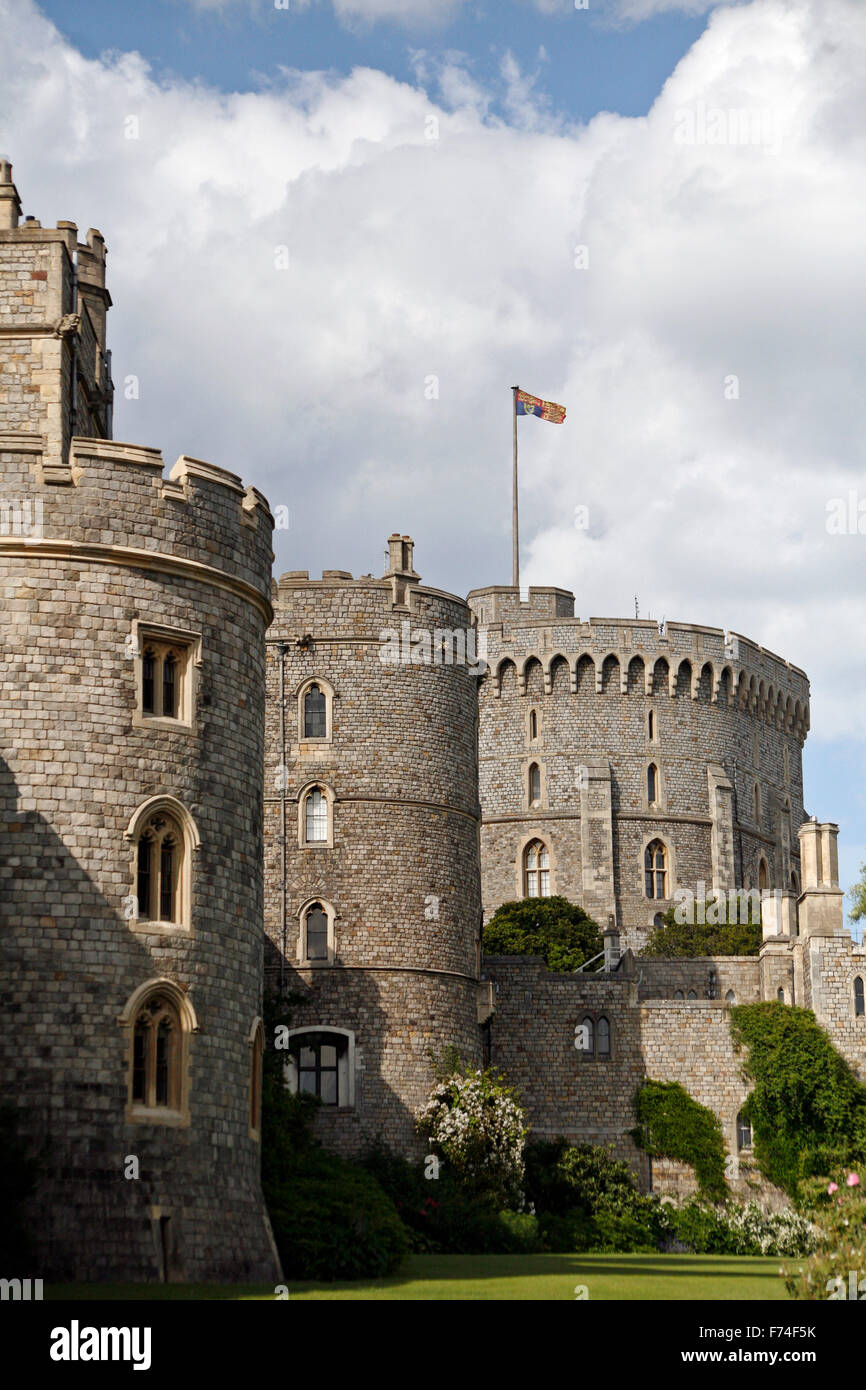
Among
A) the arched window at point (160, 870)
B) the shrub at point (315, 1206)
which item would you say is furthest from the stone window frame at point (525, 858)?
the arched window at point (160, 870)

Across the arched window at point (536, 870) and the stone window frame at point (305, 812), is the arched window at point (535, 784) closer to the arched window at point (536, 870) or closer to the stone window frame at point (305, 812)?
the arched window at point (536, 870)

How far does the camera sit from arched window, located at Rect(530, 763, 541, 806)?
69.6m

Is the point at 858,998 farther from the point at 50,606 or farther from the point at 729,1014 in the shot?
the point at 50,606

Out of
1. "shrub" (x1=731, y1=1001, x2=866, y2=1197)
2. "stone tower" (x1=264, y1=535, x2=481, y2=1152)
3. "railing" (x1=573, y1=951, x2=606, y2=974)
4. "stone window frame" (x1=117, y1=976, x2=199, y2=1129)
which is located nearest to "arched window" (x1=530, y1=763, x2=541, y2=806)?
"railing" (x1=573, y1=951, x2=606, y2=974)

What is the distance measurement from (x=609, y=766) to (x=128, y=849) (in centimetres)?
4506

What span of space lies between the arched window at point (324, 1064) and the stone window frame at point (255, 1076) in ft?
39.4

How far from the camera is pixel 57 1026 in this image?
2441 cm

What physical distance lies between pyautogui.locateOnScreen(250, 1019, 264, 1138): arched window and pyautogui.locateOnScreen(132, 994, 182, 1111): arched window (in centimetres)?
201

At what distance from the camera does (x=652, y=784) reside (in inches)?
2751

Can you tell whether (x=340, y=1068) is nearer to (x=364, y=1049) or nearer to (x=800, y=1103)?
(x=364, y=1049)

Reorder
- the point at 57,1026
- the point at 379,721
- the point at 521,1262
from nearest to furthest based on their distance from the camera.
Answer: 1. the point at 57,1026
2. the point at 521,1262
3. the point at 379,721
